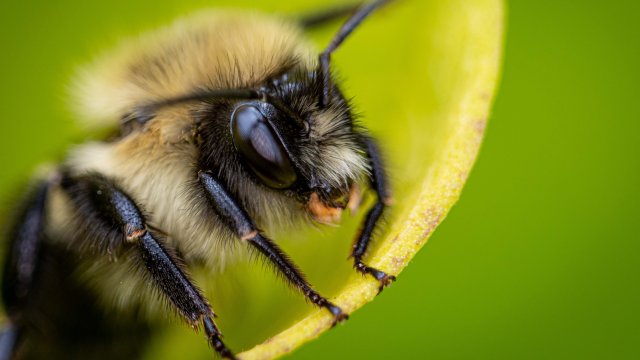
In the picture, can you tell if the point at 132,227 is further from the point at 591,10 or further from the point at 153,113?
the point at 591,10

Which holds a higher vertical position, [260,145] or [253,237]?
[260,145]

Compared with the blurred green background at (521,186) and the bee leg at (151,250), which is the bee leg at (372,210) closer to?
the bee leg at (151,250)

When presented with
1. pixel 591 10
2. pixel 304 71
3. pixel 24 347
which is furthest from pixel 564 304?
pixel 24 347

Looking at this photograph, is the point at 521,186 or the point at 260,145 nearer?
the point at 260,145

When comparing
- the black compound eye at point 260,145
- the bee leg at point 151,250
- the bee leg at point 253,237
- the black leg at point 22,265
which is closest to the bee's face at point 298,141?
the black compound eye at point 260,145

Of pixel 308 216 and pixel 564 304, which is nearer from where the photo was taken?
pixel 308 216

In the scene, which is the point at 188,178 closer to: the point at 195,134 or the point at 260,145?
the point at 195,134

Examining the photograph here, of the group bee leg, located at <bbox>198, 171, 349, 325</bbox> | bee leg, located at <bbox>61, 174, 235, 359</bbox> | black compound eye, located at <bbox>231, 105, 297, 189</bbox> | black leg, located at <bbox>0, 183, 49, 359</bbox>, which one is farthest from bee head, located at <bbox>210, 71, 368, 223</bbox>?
black leg, located at <bbox>0, 183, 49, 359</bbox>

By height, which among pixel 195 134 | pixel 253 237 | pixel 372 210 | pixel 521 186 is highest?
pixel 195 134

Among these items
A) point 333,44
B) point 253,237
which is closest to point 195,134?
point 253,237
